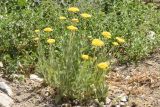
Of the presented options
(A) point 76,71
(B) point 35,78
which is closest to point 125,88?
(A) point 76,71

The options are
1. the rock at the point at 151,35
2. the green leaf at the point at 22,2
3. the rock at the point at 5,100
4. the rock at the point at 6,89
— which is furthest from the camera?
the green leaf at the point at 22,2

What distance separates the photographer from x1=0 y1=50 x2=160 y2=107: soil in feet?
17.8

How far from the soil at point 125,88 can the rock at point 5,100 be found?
0.24ft

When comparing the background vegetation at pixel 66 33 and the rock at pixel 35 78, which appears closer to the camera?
the background vegetation at pixel 66 33

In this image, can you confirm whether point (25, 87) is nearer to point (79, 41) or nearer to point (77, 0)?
point (79, 41)

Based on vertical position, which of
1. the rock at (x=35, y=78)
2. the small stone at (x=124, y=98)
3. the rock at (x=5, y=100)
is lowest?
the rock at (x=5, y=100)

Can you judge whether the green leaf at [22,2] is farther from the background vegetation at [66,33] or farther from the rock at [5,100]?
the rock at [5,100]

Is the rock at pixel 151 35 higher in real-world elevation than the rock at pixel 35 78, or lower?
higher

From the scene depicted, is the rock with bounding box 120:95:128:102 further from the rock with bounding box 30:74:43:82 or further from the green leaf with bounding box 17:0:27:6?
the green leaf with bounding box 17:0:27:6

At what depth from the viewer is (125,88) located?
18.6ft

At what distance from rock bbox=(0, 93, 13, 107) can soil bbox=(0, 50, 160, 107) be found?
0.24 feet

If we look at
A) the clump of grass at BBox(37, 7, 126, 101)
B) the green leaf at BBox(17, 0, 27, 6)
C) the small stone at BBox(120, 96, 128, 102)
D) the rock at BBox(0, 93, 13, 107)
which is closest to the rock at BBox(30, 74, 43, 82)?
the clump of grass at BBox(37, 7, 126, 101)

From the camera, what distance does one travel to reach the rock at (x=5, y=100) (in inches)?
211

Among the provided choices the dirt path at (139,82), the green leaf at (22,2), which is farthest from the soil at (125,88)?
the green leaf at (22,2)
